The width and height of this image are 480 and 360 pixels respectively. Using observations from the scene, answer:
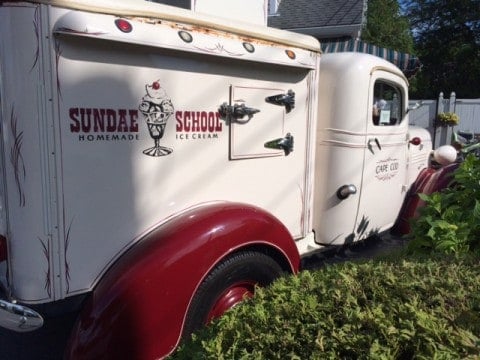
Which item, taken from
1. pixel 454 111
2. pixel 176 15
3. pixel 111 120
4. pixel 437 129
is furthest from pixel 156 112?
pixel 454 111

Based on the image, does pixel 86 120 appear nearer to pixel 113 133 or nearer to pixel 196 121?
pixel 113 133

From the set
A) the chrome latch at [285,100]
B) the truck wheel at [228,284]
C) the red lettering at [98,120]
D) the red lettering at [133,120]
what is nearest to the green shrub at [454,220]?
the truck wheel at [228,284]

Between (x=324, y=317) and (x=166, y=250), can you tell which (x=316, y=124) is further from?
(x=324, y=317)

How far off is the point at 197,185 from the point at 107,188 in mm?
584

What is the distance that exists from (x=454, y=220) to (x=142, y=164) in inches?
74.6

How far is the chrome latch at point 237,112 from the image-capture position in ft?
9.90

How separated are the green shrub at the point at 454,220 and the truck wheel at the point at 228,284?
3.07 feet

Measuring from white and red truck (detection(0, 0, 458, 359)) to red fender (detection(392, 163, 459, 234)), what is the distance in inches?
63.3

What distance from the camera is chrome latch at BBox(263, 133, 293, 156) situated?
3.34 metres

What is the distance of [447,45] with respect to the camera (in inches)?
1199

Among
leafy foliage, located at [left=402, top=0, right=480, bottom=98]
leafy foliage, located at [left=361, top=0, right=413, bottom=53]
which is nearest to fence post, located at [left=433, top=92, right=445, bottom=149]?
leafy foliage, located at [left=361, top=0, right=413, bottom=53]

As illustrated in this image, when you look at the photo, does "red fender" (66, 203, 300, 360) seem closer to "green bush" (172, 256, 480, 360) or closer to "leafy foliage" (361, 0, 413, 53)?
"green bush" (172, 256, 480, 360)

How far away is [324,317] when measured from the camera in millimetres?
1776

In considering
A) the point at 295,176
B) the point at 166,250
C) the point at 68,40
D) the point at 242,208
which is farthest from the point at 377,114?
the point at 68,40
